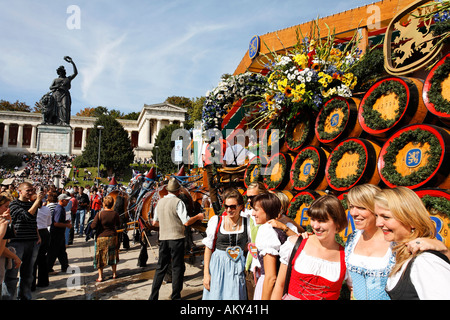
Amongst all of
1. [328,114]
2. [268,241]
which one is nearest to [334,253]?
[268,241]

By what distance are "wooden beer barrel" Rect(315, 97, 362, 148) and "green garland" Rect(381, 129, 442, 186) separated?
0.75 metres

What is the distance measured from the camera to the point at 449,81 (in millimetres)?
2932

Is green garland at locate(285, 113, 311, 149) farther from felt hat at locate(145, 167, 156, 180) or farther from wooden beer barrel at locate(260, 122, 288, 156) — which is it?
felt hat at locate(145, 167, 156, 180)

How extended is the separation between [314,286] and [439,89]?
2469 millimetres

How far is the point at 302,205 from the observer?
4.40m

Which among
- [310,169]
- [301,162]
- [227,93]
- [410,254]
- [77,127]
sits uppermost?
[77,127]

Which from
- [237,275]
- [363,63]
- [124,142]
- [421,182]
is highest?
[124,142]

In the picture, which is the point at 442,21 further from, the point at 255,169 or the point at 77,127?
the point at 77,127

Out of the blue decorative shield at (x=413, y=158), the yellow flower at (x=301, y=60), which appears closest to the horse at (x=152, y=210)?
the yellow flower at (x=301, y=60)

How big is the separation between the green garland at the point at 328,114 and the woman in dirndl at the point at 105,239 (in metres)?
5.25
